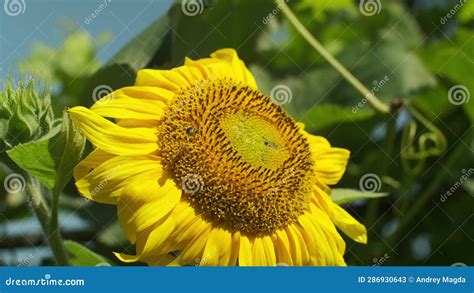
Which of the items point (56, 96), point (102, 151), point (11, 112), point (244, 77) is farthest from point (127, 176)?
point (56, 96)

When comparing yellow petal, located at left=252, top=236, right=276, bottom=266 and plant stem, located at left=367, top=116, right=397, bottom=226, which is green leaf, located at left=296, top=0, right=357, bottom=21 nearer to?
plant stem, located at left=367, top=116, right=397, bottom=226

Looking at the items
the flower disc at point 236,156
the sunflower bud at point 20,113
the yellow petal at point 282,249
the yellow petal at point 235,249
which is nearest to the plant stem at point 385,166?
the flower disc at point 236,156

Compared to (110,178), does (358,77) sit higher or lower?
higher

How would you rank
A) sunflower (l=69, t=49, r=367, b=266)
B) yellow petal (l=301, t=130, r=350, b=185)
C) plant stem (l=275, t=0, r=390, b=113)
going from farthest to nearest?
1. plant stem (l=275, t=0, r=390, b=113)
2. yellow petal (l=301, t=130, r=350, b=185)
3. sunflower (l=69, t=49, r=367, b=266)

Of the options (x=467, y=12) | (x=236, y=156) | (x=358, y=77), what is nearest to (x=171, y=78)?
(x=236, y=156)

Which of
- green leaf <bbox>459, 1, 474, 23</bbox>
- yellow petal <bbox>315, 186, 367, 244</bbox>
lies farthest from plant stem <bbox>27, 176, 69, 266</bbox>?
green leaf <bbox>459, 1, 474, 23</bbox>

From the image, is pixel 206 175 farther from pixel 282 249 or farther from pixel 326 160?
pixel 326 160
